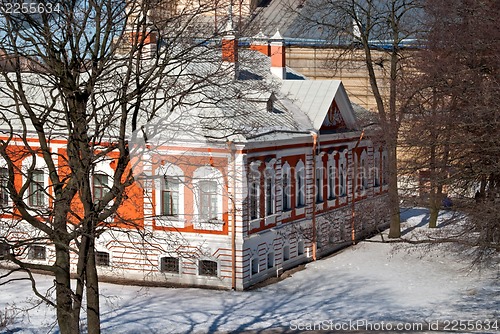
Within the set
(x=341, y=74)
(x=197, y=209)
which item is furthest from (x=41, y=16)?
(x=341, y=74)

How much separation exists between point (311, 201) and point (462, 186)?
10591 mm

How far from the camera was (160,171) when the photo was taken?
922 inches

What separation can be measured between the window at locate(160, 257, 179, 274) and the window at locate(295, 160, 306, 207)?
480 centimetres

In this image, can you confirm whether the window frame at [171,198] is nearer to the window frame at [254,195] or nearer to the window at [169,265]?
the window at [169,265]

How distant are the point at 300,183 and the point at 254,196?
342 cm

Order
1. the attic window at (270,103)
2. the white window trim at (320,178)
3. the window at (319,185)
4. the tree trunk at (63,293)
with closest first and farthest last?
the tree trunk at (63,293)
the attic window at (270,103)
the white window trim at (320,178)
the window at (319,185)

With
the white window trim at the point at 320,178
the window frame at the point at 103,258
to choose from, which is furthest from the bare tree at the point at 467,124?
the window frame at the point at 103,258

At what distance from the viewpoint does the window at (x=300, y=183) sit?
27.6 meters

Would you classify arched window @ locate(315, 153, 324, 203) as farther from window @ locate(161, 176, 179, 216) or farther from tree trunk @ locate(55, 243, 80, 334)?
tree trunk @ locate(55, 243, 80, 334)

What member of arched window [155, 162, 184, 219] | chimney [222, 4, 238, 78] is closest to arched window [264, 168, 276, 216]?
arched window [155, 162, 184, 219]

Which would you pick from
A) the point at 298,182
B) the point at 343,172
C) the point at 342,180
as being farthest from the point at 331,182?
the point at 298,182

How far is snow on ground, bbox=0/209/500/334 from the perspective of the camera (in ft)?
66.1

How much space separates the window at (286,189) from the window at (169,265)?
159 inches

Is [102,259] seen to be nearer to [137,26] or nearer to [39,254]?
[39,254]
